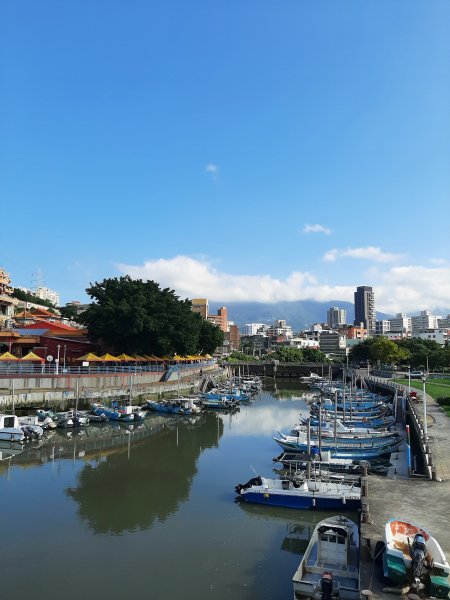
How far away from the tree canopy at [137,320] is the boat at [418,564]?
48.4 m

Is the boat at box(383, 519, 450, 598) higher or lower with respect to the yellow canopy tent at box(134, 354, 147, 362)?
lower

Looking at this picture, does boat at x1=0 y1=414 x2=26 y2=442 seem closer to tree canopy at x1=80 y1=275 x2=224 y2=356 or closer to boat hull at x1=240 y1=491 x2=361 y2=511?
boat hull at x1=240 y1=491 x2=361 y2=511

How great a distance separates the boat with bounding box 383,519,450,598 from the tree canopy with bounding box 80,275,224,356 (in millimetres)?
48380

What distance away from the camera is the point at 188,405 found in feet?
167

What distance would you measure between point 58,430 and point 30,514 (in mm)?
18483

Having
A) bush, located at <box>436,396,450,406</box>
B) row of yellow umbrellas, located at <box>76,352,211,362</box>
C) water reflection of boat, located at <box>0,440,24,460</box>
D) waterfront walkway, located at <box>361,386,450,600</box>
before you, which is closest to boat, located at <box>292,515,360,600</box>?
waterfront walkway, located at <box>361,386,450,600</box>

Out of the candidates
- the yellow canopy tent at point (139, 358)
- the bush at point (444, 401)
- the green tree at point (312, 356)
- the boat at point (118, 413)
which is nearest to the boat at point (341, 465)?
the bush at point (444, 401)

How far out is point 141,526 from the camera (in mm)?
19297

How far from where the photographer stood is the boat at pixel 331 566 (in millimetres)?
12336

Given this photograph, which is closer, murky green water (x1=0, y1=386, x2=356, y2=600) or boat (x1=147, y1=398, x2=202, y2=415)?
murky green water (x1=0, y1=386, x2=356, y2=600)

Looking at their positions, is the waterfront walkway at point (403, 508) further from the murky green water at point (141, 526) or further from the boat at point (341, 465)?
the boat at point (341, 465)

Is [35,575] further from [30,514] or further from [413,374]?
[413,374]

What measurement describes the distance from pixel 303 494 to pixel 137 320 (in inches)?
1573

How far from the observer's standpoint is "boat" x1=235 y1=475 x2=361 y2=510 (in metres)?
20.5
